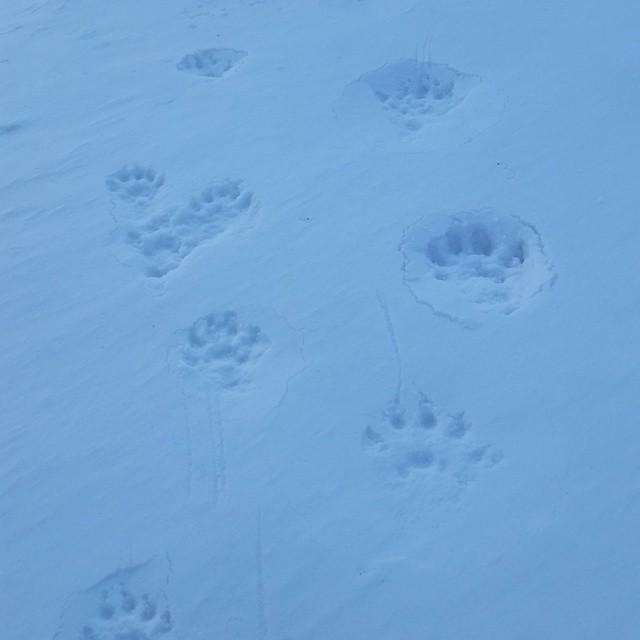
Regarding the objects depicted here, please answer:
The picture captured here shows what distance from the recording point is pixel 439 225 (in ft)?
9.79

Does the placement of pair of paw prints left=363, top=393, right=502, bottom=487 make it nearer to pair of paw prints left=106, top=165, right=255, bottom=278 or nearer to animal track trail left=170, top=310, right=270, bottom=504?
animal track trail left=170, top=310, right=270, bottom=504

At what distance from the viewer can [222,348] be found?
2768mm

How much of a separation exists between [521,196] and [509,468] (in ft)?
3.81

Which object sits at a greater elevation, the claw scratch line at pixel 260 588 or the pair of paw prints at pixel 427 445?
the pair of paw prints at pixel 427 445

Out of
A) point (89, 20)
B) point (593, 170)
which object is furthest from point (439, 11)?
point (89, 20)

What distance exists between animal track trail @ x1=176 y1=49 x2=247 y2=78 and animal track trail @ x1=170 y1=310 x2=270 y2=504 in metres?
1.61

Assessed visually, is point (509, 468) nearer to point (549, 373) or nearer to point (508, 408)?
point (508, 408)

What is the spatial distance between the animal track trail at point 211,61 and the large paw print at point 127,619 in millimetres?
2567

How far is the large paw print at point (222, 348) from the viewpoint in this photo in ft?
8.86

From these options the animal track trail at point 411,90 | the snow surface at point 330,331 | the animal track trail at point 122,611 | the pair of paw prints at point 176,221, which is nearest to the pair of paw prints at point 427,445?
the snow surface at point 330,331

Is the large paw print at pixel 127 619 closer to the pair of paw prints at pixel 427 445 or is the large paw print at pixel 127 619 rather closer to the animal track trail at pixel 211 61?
the pair of paw prints at pixel 427 445

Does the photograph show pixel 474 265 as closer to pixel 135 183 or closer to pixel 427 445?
pixel 427 445

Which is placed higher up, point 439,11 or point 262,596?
point 439,11

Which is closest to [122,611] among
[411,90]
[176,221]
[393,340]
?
[393,340]
